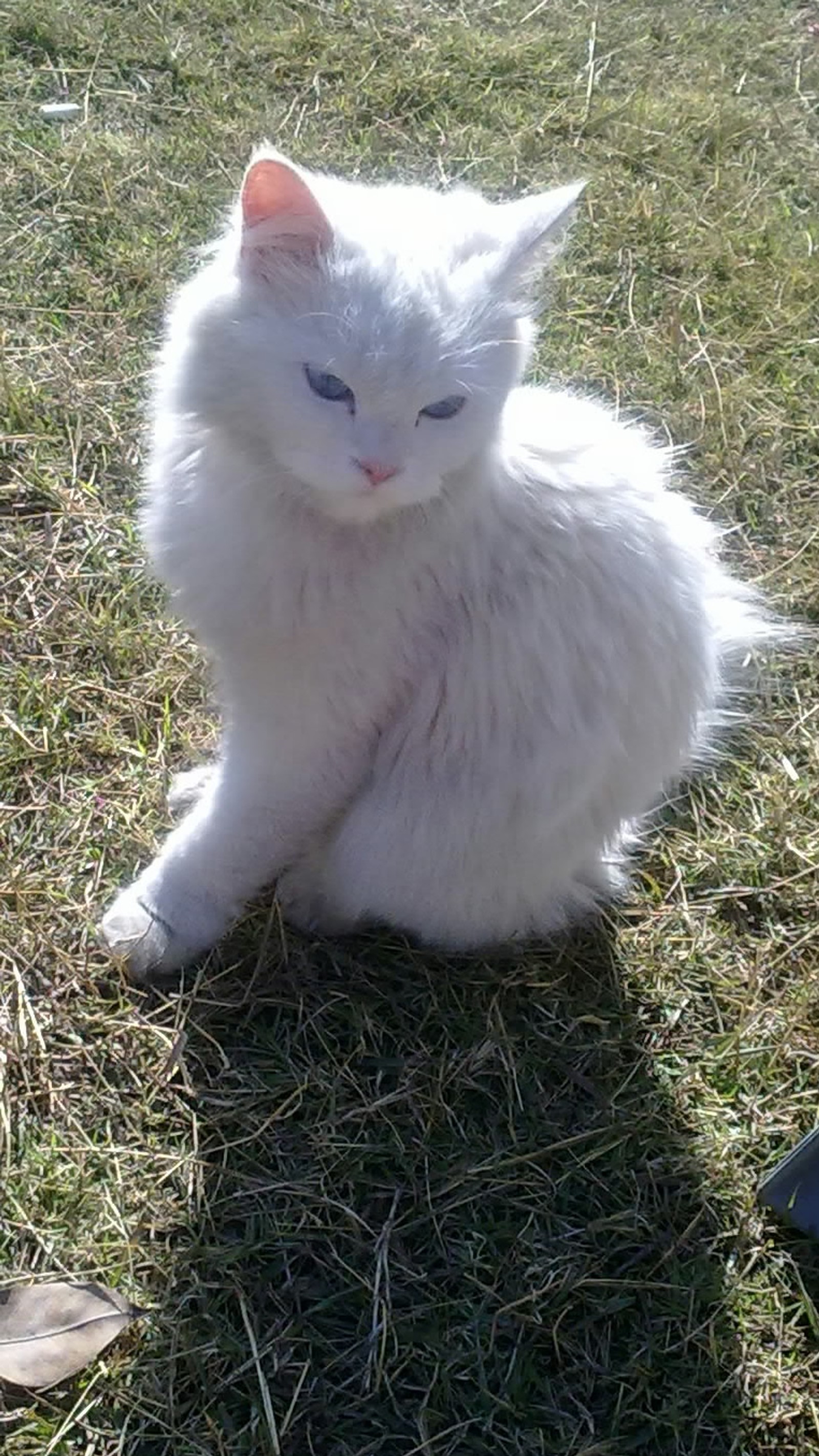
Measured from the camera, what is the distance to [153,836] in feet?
7.22

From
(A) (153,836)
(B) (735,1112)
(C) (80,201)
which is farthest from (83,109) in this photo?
(B) (735,1112)

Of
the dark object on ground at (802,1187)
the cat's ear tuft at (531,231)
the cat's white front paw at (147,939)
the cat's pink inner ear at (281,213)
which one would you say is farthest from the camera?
the cat's white front paw at (147,939)

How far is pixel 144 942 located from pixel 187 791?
1.06 feet

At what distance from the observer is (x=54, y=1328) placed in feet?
5.49

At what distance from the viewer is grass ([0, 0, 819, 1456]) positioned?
5.66 feet

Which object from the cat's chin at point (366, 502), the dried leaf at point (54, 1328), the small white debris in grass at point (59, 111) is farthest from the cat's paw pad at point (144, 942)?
the small white debris in grass at point (59, 111)

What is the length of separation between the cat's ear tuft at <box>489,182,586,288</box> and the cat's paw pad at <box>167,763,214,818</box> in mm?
1039

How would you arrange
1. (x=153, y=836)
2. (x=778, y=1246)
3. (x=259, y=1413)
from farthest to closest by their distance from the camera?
1. (x=153, y=836)
2. (x=778, y=1246)
3. (x=259, y=1413)

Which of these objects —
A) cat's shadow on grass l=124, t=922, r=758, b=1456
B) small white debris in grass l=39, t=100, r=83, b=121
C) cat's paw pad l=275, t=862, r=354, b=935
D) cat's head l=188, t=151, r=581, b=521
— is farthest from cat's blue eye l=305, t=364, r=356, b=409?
small white debris in grass l=39, t=100, r=83, b=121

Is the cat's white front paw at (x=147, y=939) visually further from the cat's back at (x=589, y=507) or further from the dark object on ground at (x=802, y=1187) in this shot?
the dark object on ground at (x=802, y=1187)

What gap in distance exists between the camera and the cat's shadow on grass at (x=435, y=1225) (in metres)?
1.69

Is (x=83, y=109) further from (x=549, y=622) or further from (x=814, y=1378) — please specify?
(x=814, y=1378)

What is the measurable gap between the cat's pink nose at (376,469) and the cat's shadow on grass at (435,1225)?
904mm

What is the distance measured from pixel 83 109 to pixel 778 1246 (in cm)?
307
